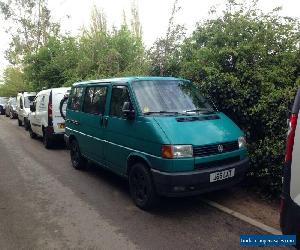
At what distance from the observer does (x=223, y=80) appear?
21.4 ft

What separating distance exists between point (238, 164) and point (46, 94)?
743 cm

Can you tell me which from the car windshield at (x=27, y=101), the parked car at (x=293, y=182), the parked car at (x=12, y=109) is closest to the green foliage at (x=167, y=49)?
the parked car at (x=293, y=182)

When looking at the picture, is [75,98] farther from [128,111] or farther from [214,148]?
[214,148]

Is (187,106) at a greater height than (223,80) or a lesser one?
lesser

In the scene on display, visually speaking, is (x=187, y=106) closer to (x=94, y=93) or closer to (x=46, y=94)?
(x=94, y=93)

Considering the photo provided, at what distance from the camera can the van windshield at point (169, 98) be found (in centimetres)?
546

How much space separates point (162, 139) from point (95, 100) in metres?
2.46

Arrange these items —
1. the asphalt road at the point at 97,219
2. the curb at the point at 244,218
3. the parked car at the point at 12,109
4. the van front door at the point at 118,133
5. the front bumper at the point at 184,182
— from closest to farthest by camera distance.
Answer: the asphalt road at the point at 97,219 < the curb at the point at 244,218 < the front bumper at the point at 184,182 < the van front door at the point at 118,133 < the parked car at the point at 12,109

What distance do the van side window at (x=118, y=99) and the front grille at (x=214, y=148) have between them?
5.04 ft

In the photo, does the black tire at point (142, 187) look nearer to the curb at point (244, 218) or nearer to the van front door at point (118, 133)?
the van front door at point (118, 133)

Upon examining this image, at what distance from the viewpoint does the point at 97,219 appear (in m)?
5.00

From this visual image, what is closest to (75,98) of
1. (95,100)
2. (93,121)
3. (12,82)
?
(95,100)

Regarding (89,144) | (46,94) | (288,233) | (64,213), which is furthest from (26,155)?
(288,233)

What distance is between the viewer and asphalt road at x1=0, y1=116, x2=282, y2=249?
168 inches
